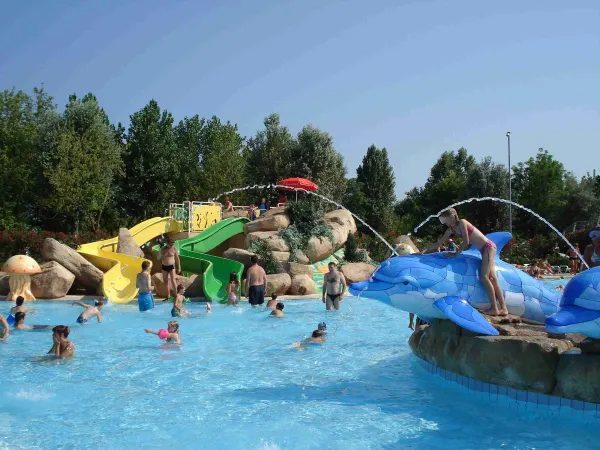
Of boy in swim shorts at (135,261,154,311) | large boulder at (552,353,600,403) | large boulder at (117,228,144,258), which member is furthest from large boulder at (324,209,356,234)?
large boulder at (552,353,600,403)

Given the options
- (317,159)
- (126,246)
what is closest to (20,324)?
(126,246)

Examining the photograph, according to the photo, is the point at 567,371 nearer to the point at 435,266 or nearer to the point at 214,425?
the point at 435,266

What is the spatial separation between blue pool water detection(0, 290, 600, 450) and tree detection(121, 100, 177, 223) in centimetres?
2454

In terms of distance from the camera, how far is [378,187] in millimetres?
40312

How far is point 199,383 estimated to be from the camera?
825 centimetres

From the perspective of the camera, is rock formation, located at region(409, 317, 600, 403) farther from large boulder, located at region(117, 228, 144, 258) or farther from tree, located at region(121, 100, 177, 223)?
tree, located at region(121, 100, 177, 223)

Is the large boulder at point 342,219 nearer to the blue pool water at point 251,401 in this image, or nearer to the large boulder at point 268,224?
the large boulder at point 268,224

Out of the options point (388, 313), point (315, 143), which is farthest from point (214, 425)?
point (315, 143)

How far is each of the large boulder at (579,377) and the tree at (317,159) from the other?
1045 inches

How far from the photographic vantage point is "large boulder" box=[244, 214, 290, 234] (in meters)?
23.9

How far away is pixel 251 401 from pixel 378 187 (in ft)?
111

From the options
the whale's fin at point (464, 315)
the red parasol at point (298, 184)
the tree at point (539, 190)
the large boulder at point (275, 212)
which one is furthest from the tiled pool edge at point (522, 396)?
the tree at point (539, 190)

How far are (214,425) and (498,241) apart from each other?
408 cm

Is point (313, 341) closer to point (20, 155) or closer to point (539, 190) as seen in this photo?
point (20, 155)
